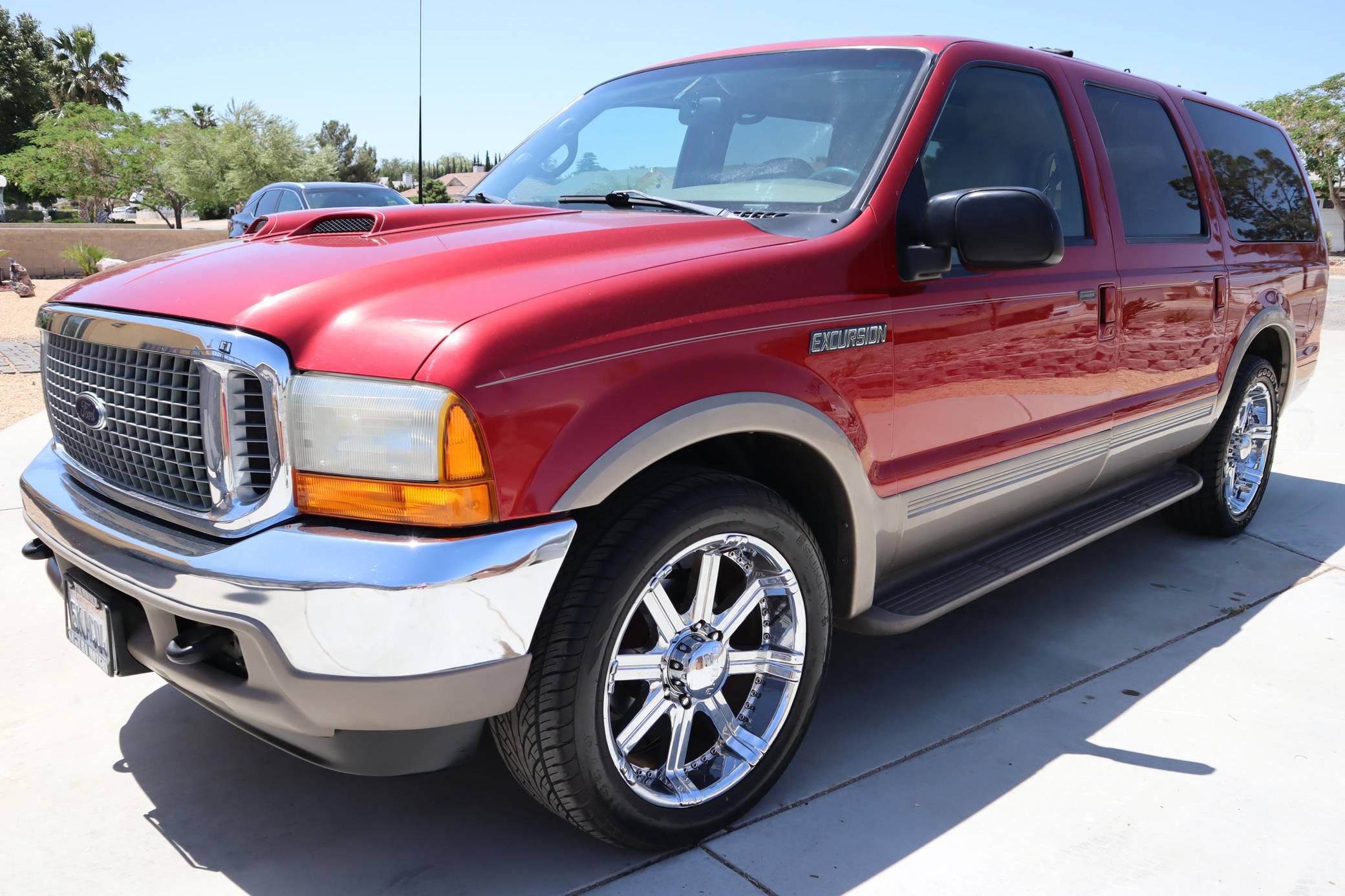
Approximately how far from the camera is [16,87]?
51.0 meters

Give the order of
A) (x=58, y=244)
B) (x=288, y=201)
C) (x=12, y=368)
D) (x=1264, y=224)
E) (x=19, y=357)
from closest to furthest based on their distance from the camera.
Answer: (x=1264, y=224), (x=12, y=368), (x=19, y=357), (x=288, y=201), (x=58, y=244)

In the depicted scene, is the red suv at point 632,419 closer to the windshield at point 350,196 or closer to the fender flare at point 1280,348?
the fender flare at point 1280,348

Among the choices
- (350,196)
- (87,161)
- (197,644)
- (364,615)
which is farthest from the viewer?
(87,161)

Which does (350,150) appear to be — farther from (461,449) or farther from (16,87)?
(461,449)

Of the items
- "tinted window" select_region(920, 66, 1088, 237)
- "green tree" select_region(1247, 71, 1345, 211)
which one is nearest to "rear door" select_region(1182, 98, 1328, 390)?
"tinted window" select_region(920, 66, 1088, 237)

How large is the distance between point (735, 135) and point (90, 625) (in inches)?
87.2

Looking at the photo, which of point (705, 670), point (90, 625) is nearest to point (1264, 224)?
point (705, 670)

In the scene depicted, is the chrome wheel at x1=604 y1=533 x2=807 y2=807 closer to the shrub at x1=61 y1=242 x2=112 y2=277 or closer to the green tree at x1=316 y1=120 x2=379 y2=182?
the shrub at x1=61 y1=242 x2=112 y2=277

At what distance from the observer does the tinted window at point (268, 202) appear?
43.4 feet

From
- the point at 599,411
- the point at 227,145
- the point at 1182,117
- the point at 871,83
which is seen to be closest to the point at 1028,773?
the point at 599,411

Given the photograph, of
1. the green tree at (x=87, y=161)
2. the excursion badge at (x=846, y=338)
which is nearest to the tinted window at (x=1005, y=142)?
the excursion badge at (x=846, y=338)

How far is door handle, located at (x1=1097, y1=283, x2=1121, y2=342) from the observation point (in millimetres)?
3502

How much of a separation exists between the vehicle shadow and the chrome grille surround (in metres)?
0.84

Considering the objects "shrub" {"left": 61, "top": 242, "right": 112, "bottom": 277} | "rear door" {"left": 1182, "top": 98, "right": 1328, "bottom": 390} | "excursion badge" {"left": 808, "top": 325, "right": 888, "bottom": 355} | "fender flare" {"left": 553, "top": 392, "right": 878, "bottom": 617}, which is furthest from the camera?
"shrub" {"left": 61, "top": 242, "right": 112, "bottom": 277}
